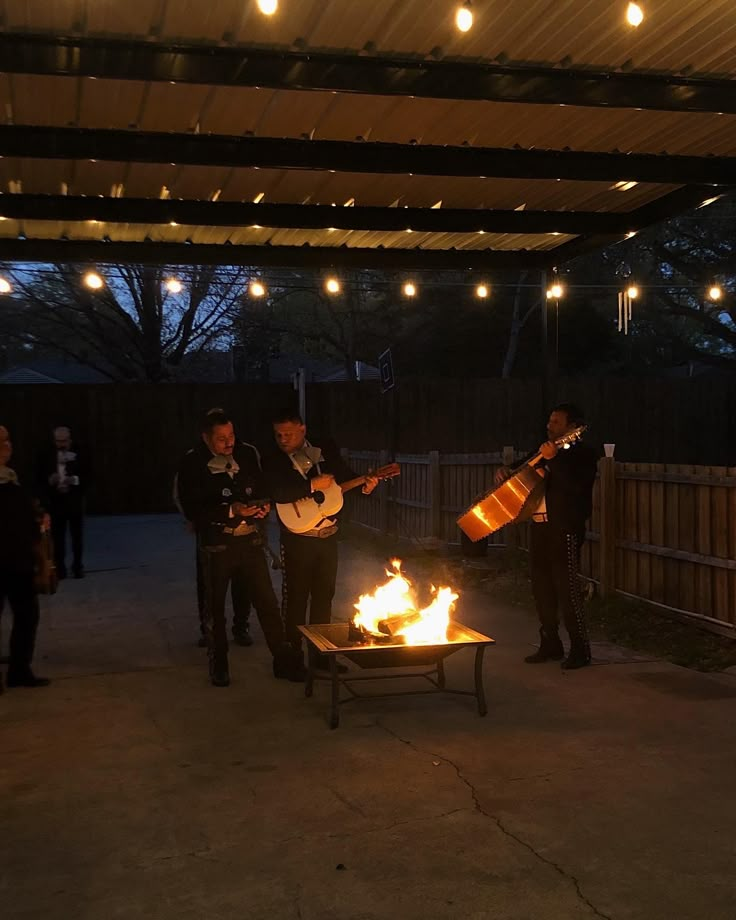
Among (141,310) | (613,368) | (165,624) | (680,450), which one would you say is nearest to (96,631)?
(165,624)

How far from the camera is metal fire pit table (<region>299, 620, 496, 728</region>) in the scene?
623 centimetres

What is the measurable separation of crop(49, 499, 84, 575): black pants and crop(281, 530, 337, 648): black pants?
19.3 feet

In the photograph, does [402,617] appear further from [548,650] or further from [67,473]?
[67,473]

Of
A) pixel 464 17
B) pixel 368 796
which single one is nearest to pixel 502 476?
pixel 368 796

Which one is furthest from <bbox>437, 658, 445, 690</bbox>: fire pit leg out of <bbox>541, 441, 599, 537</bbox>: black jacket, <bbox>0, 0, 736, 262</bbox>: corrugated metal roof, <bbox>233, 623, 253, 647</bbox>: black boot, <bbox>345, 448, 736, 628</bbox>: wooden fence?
<bbox>0, 0, 736, 262</bbox>: corrugated metal roof

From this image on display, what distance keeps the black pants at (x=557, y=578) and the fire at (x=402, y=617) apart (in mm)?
1009

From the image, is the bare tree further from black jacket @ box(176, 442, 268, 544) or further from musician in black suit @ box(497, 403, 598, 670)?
musician in black suit @ box(497, 403, 598, 670)

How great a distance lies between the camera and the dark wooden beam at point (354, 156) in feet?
24.2

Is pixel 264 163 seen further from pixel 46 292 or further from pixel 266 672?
pixel 46 292

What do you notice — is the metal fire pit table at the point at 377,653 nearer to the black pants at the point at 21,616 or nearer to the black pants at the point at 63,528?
the black pants at the point at 21,616

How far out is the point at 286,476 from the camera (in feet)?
24.0

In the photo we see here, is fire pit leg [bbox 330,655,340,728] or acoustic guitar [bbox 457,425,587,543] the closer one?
fire pit leg [bbox 330,655,340,728]

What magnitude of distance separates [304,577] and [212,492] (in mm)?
954

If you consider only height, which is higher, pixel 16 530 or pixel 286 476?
pixel 286 476
